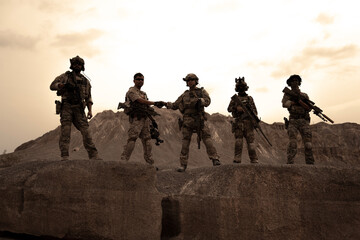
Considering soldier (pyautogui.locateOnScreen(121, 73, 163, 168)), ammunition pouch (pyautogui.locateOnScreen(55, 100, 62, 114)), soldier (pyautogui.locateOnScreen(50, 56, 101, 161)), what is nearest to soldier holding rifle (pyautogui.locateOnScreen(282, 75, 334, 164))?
soldier (pyautogui.locateOnScreen(121, 73, 163, 168))

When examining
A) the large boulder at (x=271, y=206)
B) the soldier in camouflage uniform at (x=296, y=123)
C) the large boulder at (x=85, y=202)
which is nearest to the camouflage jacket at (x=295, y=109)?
the soldier in camouflage uniform at (x=296, y=123)

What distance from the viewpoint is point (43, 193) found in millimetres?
4516

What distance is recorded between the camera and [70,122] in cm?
616

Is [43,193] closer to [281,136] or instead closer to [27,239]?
[27,239]

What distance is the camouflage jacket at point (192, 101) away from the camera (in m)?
6.63

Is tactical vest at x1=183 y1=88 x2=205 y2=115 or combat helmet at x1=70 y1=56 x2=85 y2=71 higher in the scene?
combat helmet at x1=70 y1=56 x2=85 y2=71

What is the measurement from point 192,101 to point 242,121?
4.91 ft

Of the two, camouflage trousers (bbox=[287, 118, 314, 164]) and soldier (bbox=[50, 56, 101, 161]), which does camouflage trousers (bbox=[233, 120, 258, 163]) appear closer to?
camouflage trousers (bbox=[287, 118, 314, 164])

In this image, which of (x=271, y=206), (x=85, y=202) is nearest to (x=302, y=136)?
(x=271, y=206)

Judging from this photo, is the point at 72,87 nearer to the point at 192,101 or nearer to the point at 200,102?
the point at 192,101

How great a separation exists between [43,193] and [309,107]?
6165 millimetres

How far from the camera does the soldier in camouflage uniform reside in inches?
286

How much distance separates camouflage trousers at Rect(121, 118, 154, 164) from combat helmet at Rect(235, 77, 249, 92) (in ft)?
7.91

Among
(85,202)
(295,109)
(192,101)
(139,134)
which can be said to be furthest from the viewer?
(295,109)
